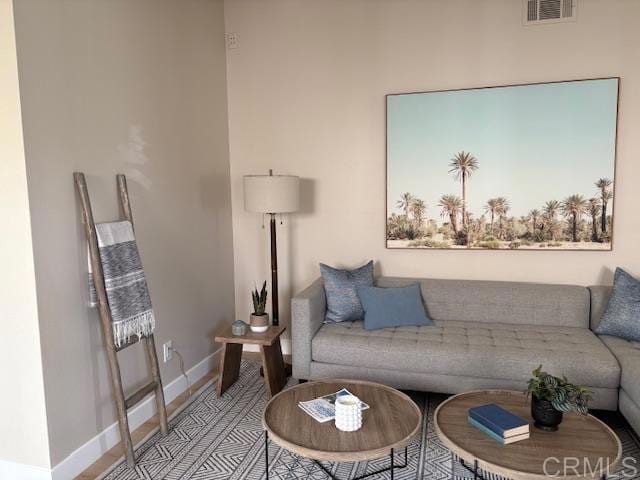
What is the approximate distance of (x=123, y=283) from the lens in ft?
7.71

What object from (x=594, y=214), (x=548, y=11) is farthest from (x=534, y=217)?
(x=548, y=11)

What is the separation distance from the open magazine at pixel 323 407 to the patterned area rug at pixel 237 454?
1.16 feet

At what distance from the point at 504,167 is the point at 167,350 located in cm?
251

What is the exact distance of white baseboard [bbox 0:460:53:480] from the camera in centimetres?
210

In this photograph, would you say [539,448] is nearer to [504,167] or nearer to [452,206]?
[452,206]

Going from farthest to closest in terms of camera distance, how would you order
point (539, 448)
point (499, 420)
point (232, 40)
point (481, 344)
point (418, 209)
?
point (232, 40), point (418, 209), point (481, 344), point (499, 420), point (539, 448)

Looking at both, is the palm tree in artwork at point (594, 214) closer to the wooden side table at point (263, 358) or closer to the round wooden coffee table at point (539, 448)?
the round wooden coffee table at point (539, 448)

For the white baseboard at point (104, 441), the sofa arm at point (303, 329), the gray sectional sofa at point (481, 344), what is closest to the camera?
the white baseboard at point (104, 441)

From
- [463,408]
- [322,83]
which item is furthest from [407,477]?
[322,83]

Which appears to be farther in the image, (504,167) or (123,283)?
(504,167)

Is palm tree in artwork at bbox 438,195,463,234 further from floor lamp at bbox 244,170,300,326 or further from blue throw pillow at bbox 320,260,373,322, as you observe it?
floor lamp at bbox 244,170,300,326

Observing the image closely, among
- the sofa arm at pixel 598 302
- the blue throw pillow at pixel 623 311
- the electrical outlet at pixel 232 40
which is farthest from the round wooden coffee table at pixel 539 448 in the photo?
the electrical outlet at pixel 232 40

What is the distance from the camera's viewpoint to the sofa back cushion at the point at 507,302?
3023 millimetres

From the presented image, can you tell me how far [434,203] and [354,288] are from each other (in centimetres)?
84
